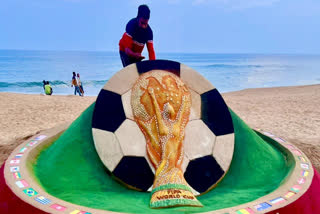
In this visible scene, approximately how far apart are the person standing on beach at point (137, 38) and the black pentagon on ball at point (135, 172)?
1.36m

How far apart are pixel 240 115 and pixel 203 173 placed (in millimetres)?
6810

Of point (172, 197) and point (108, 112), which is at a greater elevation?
point (108, 112)

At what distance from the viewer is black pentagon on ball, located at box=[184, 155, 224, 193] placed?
2.35 m

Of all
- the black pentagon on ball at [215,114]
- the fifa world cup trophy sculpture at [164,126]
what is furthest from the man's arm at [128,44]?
the black pentagon on ball at [215,114]

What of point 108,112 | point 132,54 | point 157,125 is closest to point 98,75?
point 132,54

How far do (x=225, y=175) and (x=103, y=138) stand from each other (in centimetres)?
112

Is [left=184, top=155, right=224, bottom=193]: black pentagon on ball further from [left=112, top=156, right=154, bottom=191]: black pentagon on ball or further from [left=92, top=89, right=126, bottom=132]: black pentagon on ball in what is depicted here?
[left=92, top=89, right=126, bottom=132]: black pentagon on ball

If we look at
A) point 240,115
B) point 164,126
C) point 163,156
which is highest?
point 164,126

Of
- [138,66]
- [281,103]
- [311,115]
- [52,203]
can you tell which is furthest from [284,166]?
[281,103]

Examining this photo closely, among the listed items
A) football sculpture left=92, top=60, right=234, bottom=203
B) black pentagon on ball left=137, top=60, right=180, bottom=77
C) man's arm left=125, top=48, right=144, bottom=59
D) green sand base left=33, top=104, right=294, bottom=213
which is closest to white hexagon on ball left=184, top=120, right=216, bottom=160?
football sculpture left=92, top=60, right=234, bottom=203

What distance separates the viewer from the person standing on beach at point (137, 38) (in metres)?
3.06

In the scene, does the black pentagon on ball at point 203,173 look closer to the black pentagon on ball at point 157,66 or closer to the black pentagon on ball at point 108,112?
the black pentagon on ball at point 108,112

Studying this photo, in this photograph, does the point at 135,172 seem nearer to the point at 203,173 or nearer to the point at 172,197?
the point at 172,197

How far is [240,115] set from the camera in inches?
350
